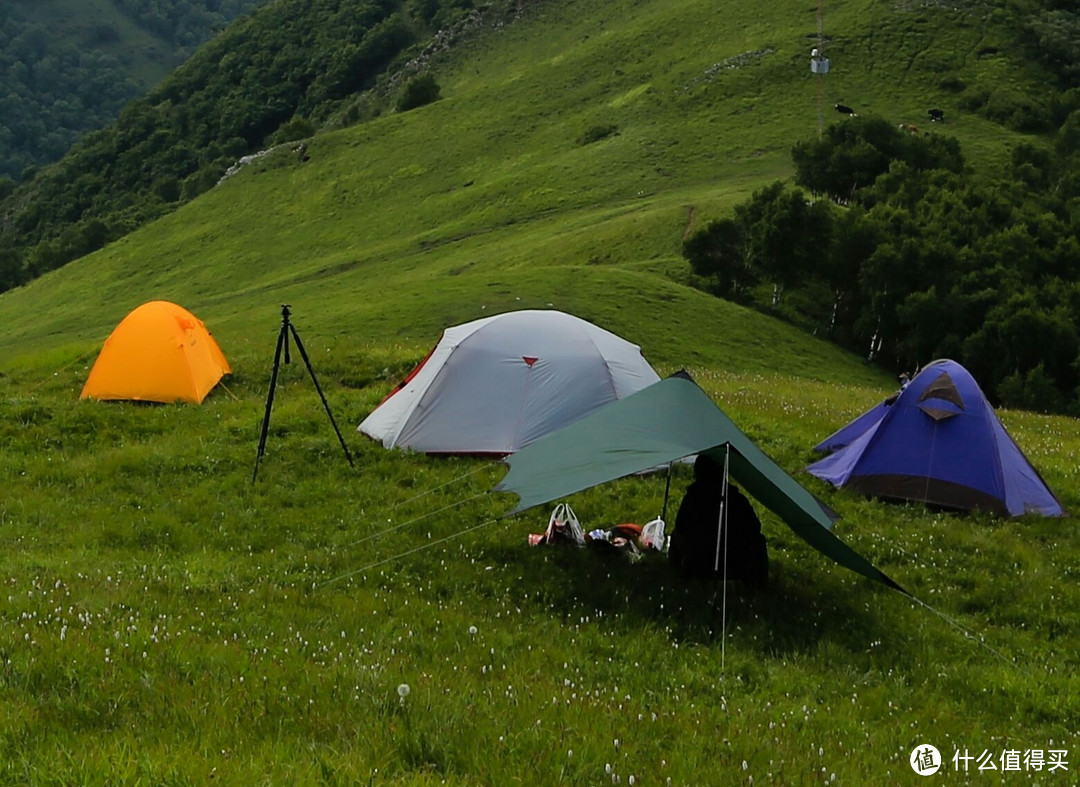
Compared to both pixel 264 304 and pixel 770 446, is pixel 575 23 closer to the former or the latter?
pixel 264 304

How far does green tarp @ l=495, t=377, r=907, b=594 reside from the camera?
352 inches

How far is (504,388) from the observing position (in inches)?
587

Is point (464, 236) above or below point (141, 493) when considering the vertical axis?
above

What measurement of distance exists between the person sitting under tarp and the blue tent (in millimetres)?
4498

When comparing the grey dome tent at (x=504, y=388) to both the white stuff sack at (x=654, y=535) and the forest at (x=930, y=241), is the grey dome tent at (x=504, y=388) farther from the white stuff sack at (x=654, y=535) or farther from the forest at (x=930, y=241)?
the forest at (x=930, y=241)

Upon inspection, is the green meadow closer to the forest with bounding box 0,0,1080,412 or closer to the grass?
the grass

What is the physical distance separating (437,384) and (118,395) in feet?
24.4

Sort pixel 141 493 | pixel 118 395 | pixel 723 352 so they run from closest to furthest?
pixel 141 493, pixel 118 395, pixel 723 352

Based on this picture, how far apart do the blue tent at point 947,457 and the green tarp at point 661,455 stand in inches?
143

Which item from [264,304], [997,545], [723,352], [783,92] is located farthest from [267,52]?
[997,545]

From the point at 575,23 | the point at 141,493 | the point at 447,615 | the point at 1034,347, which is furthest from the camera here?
the point at 575,23

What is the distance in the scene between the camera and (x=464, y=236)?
233 ft

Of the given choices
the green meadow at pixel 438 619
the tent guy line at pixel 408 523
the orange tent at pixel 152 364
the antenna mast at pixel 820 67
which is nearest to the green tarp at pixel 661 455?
the green meadow at pixel 438 619

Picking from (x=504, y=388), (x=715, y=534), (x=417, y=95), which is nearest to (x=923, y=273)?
(x=504, y=388)
